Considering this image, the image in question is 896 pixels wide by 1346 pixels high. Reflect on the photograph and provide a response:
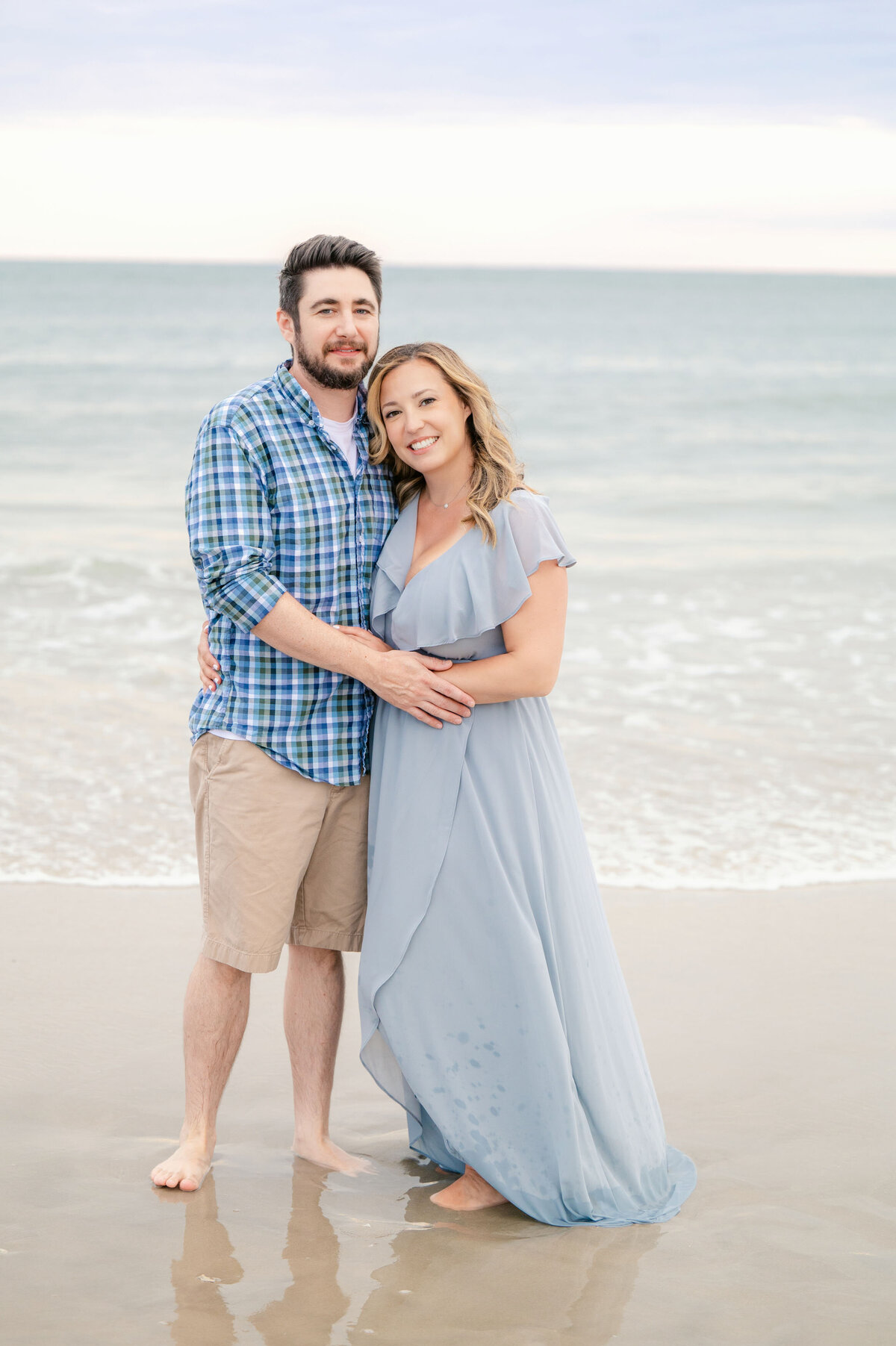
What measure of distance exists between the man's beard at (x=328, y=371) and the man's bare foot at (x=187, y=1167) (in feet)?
5.55

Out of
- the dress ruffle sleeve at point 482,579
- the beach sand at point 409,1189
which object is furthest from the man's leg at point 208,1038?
the dress ruffle sleeve at point 482,579

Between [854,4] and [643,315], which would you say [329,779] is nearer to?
[854,4]

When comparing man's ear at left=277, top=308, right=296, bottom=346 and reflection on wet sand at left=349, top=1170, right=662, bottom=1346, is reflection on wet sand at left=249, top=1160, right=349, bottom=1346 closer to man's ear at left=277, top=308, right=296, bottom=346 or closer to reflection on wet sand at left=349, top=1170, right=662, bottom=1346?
reflection on wet sand at left=349, top=1170, right=662, bottom=1346

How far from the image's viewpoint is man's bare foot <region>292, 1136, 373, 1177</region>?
2.83 meters

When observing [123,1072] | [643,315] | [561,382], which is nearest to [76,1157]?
[123,1072]

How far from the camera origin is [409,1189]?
274 centimetres

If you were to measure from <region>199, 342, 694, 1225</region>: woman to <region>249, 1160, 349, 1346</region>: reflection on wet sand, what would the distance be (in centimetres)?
28

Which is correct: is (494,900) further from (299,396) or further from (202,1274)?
(299,396)

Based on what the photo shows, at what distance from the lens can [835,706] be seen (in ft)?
22.1

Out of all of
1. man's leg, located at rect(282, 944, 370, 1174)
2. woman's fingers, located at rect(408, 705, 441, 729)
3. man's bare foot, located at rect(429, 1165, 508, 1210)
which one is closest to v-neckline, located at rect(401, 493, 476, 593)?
woman's fingers, located at rect(408, 705, 441, 729)

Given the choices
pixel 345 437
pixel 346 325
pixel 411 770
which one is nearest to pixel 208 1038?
pixel 411 770

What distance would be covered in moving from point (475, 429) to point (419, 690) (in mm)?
609

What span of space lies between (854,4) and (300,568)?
18.7 m

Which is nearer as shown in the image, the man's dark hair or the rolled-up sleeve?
the rolled-up sleeve
